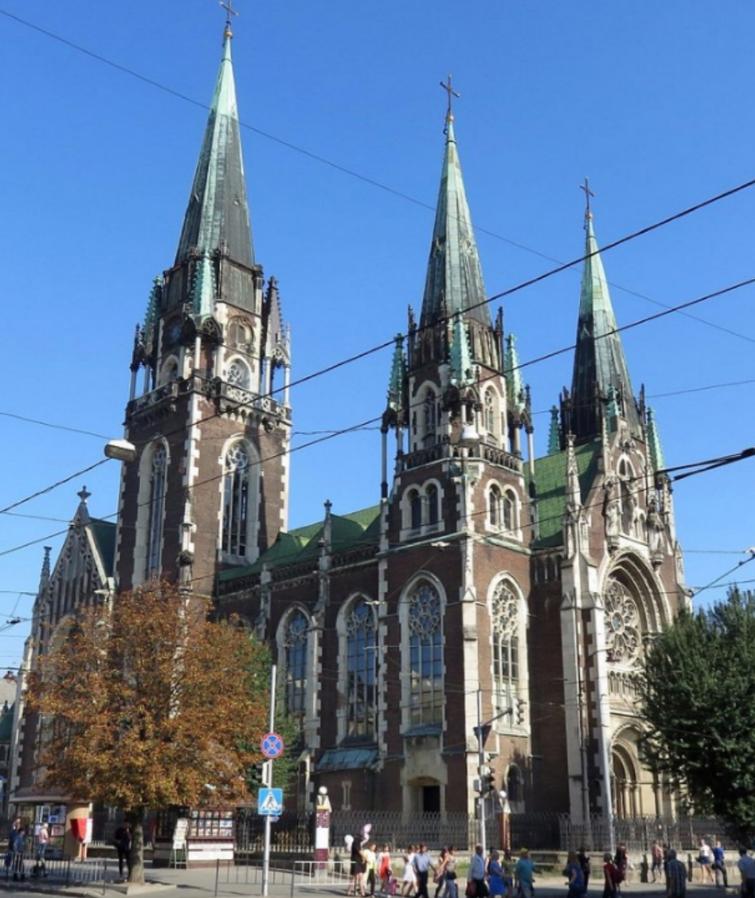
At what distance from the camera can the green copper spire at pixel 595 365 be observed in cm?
5847

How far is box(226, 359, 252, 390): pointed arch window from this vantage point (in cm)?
6206

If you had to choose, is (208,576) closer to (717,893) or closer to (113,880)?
(113,880)

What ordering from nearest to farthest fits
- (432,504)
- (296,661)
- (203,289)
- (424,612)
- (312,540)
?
(424,612), (432,504), (296,661), (312,540), (203,289)

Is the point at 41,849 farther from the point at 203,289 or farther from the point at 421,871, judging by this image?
the point at 203,289

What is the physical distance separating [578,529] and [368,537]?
34.5 ft

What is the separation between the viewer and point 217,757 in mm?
32281

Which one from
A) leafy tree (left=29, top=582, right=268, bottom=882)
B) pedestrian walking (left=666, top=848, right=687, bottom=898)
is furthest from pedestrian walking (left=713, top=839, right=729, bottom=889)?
leafy tree (left=29, top=582, right=268, bottom=882)

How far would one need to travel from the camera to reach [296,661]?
52.3 meters

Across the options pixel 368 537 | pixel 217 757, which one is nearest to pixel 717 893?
pixel 217 757

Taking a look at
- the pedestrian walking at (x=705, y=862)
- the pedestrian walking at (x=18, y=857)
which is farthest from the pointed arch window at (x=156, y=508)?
the pedestrian walking at (x=705, y=862)

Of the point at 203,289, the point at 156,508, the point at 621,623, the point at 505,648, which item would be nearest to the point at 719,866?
the point at 505,648

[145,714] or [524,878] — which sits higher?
[145,714]

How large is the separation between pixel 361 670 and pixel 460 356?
15196 mm

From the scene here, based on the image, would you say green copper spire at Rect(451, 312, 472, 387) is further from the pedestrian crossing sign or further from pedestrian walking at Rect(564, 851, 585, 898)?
pedestrian walking at Rect(564, 851, 585, 898)
